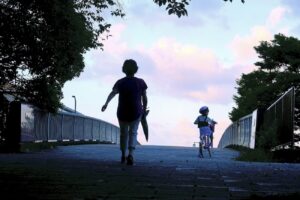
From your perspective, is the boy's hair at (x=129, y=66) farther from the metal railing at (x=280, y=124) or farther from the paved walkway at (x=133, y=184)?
the metal railing at (x=280, y=124)

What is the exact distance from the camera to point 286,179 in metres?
9.00

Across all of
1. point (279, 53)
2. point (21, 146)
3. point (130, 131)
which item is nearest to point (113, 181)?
point (130, 131)

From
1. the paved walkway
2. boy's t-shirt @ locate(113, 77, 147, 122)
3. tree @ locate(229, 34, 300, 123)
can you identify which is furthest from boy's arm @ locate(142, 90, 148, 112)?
tree @ locate(229, 34, 300, 123)

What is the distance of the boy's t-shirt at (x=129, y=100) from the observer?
11625 mm

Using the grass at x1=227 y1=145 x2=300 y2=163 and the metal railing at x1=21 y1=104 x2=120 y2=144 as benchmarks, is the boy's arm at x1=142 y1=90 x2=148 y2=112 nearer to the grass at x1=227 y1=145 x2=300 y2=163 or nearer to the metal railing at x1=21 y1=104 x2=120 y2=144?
the grass at x1=227 y1=145 x2=300 y2=163

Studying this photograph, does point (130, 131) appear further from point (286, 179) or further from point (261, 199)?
point (261, 199)

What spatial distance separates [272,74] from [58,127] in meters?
36.2

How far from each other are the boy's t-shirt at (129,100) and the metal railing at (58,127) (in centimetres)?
707

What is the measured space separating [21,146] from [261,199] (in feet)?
42.2

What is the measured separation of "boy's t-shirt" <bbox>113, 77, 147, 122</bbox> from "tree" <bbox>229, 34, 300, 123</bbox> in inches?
1614

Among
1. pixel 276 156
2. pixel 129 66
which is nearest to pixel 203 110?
pixel 276 156

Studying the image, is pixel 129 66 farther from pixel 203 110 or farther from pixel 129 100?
pixel 203 110

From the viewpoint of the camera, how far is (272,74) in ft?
188

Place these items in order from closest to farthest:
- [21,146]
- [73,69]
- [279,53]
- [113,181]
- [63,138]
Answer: [113,181] < [21,146] < [73,69] < [63,138] < [279,53]
